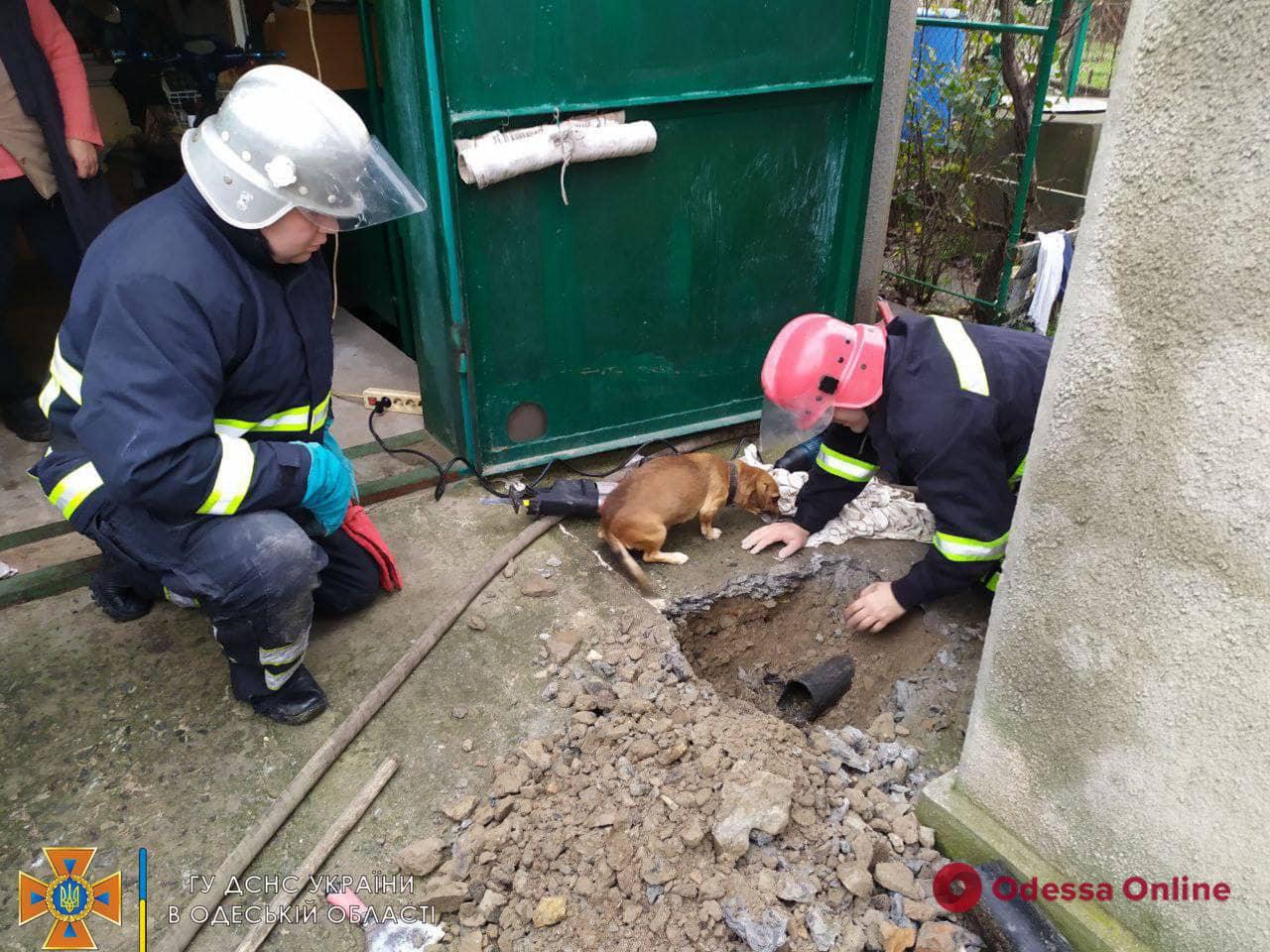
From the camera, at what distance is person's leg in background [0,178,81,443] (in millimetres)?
4254

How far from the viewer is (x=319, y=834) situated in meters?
2.74

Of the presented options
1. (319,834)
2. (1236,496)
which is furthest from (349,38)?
(1236,496)

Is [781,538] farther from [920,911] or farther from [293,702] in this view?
[293,702]

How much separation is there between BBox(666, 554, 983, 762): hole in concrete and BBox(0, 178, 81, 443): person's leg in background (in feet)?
11.9

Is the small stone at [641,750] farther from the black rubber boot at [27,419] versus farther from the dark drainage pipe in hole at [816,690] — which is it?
the black rubber boot at [27,419]

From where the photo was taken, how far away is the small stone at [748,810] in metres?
2.48

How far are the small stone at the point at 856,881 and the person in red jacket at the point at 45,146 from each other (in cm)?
444

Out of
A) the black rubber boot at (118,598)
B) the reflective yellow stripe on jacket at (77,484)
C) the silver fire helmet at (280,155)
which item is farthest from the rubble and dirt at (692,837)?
the silver fire helmet at (280,155)

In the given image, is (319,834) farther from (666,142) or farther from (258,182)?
(666,142)

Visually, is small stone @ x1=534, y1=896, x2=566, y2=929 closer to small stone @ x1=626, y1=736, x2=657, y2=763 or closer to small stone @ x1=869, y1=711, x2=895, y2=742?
small stone @ x1=626, y1=736, x2=657, y2=763

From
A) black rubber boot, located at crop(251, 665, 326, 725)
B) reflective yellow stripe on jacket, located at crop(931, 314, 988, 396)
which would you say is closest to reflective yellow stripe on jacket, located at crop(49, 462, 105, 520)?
black rubber boot, located at crop(251, 665, 326, 725)

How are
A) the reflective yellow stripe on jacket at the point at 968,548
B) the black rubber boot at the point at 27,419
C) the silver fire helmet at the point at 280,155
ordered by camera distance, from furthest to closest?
the black rubber boot at the point at 27,419, the reflective yellow stripe on jacket at the point at 968,548, the silver fire helmet at the point at 280,155

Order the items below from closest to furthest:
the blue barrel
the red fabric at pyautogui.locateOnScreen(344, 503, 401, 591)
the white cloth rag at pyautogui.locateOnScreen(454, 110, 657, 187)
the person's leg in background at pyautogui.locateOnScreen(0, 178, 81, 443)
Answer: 1. the red fabric at pyautogui.locateOnScreen(344, 503, 401, 591)
2. the white cloth rag at pyautogui.locateOnScreen(454, 110, 657, 187)
3. the person's leg in background at pyautogui.locateOnScreen(0, 178, 81, 443)
4. the blue barrel

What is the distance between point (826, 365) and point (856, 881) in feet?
5.34
